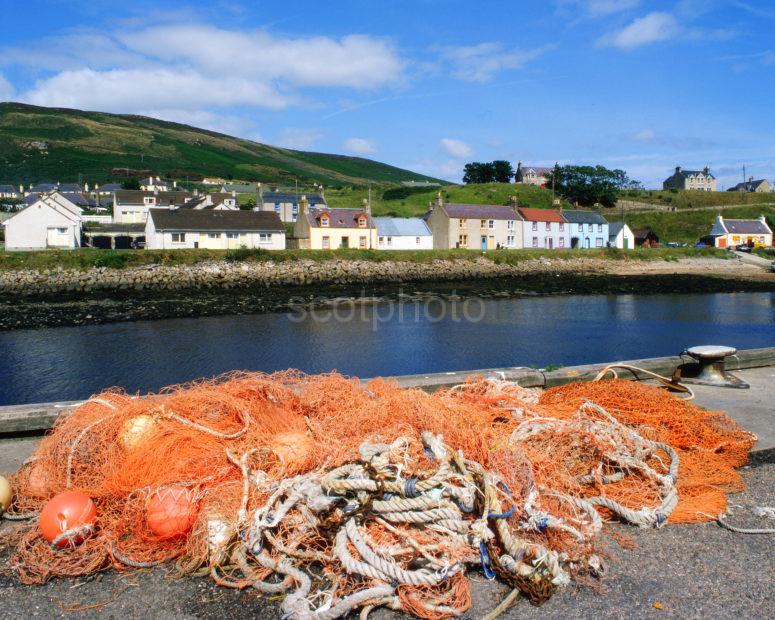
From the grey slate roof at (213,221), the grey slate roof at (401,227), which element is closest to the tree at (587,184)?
the grey slate roof at (401,227)

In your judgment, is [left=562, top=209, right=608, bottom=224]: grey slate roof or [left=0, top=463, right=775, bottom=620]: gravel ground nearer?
[left=0, top=463, right=775, bottom=620]: gravel ground

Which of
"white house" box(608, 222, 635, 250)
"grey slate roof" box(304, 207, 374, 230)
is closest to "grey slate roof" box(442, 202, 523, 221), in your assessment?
"grey slate roof" box(304, 207, 374, 230)

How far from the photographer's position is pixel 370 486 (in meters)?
4.04

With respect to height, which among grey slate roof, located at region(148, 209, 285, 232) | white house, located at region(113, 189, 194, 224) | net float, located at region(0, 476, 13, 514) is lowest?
net float, located at region(0, 476, 13, 514)

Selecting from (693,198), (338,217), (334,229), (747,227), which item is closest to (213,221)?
(334,229)

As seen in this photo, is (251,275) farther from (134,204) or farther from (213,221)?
(134,204)

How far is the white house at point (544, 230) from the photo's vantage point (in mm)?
82125

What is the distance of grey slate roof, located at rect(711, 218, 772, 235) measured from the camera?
93312mm

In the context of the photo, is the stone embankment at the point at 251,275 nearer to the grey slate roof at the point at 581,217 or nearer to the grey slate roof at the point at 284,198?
the grey slate roof at the point at 581,217

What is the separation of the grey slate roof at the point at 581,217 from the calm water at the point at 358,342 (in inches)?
1774

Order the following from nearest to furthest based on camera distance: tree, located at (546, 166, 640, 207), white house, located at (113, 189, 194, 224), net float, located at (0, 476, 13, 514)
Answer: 1. net float, located at (0, 476, 13, 514)
2. white house, located at (113, 189, 194, 224)
3. tree, located at (546, 166, 640, 207)

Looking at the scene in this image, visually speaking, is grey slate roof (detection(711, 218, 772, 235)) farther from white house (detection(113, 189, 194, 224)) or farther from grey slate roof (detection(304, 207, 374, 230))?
white house (detection(113, 189, 194, 224))

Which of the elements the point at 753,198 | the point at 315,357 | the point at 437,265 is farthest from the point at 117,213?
the point at 753,198

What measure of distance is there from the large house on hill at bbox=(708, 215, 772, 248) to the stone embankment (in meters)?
33.6
